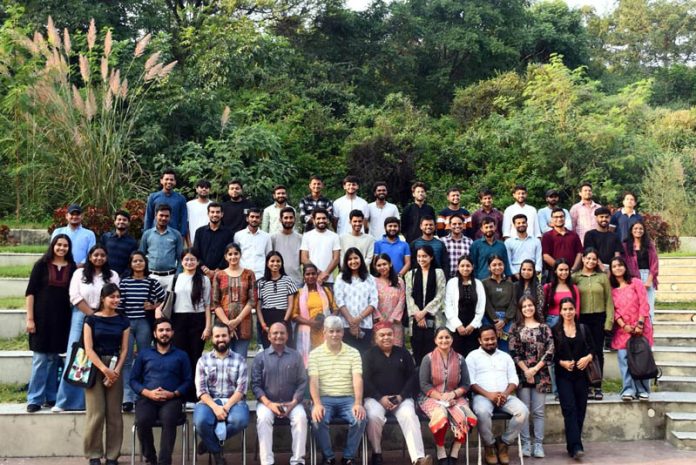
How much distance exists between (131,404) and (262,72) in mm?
11723

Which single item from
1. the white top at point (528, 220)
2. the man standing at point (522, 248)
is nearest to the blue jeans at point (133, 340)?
the man standing at point (522, 248)

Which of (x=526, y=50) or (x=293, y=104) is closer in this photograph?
(x=293, y=104)

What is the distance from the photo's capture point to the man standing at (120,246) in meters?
7.64

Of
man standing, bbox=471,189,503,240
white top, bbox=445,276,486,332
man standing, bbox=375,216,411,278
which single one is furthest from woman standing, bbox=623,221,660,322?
man standing, bbox=375,216,411,278

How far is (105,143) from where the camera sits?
1086cm

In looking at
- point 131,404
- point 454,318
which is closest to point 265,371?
point 131,404

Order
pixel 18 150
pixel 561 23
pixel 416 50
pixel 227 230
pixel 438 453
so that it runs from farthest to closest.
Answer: pixel 561 23, pixel 416 50, pixel 18 150, pixel 227 230, pixel 438 453

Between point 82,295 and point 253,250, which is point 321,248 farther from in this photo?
point 82,295

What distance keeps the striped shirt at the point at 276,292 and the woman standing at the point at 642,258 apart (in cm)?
366

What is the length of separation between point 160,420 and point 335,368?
156 cm

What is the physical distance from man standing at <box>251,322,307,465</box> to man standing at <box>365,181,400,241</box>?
2.08 meters

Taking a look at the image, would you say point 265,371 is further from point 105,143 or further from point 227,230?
point 105,143

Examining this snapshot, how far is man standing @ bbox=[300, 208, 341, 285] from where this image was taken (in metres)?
7.93

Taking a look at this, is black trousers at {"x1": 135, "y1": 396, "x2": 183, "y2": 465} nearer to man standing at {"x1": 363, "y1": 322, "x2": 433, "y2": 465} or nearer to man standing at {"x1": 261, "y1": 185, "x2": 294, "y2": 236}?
man standing at {"x1": 363, "y1": 322, "x2": 433, "y2": 465}
